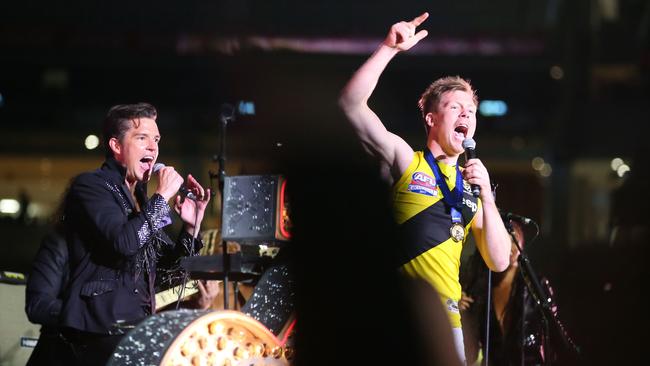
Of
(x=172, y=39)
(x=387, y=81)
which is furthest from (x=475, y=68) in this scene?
(x=172, y=39)

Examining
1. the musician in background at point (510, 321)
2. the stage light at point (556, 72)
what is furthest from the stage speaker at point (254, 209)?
the stage light at point (556, 72)

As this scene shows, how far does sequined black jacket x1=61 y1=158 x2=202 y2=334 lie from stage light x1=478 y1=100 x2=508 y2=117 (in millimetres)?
7872

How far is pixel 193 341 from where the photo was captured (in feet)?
7.72

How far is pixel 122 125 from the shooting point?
116 inches

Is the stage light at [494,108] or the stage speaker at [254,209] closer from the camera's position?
the stage speaker at [254,209]

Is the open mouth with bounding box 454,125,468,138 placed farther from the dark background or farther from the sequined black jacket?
the dark background

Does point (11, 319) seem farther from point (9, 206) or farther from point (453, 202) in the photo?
point (9, 206)

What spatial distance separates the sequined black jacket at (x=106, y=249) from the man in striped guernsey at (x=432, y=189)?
29.8 inches

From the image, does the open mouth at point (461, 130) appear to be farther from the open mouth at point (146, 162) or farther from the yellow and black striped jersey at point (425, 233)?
the open mouth at point (146, 162)

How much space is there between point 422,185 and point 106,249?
3.58ft

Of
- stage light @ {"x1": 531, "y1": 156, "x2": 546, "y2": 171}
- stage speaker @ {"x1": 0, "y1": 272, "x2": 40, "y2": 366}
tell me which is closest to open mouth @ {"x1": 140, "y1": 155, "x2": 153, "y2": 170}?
stage speaker @ {"x1": 0, "y1": 272, "x2": 40, "y2": 366}

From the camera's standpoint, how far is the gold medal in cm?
276

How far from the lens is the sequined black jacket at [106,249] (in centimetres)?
263

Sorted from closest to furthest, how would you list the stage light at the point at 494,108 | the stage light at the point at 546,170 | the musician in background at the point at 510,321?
the musician in background at the point at 510,321, the stage light at the point at 494,108, the stage light at the point at 546,170
